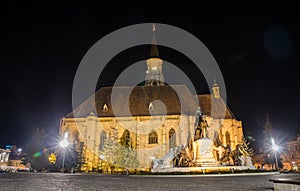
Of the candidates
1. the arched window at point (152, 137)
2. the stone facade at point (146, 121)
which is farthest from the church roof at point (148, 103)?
the arched window at point (152, 137)

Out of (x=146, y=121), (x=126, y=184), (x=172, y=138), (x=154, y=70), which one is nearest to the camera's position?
(x=126, y=184)

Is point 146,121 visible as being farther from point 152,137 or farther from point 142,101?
point 142,101

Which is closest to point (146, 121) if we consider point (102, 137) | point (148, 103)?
point (148, 103)

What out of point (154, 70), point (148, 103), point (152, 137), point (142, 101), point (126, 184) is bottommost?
point (126, 184)

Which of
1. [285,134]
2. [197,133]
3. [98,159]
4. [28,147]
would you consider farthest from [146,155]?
[285,134]

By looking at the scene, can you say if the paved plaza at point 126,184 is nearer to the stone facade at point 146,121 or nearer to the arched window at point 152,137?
the stone facade at point 146,121

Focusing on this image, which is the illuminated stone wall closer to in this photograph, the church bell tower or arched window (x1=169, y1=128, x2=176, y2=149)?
arched window (x1=169, y1=128, x2=176, y2=149)

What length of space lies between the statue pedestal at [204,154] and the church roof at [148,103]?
1446cm

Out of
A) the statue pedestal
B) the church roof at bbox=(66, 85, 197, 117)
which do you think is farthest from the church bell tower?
the statue pedestal

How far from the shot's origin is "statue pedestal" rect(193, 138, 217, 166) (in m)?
19.4

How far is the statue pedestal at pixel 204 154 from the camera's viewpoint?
19438 millimetres

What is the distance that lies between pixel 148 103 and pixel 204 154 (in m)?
18.8

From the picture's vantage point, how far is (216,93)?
44.6 meters

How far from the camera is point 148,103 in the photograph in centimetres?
3728
